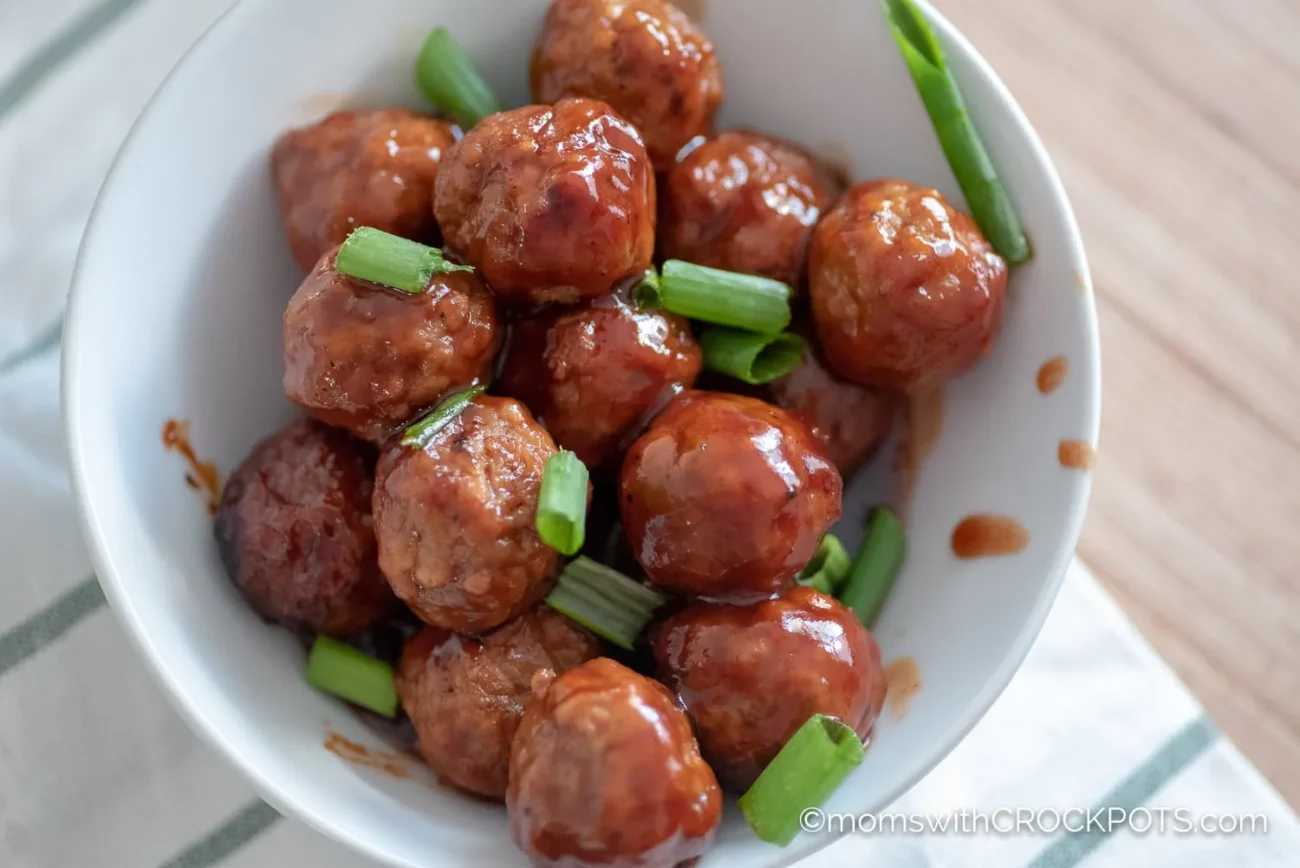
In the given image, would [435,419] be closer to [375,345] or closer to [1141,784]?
[375,345]

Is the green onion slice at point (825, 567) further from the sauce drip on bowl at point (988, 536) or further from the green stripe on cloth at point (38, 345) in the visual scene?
the green stripe on cloth at point (38, 345)

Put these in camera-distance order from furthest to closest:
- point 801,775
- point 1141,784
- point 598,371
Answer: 1. point 1141,784
2. point 598,371
3. point 801,775

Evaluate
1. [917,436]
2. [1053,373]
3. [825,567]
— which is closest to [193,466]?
[825,567]

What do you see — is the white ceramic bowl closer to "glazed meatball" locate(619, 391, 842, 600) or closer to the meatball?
the meatball

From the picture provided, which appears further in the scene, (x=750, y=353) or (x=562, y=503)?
(x=750, y=353)

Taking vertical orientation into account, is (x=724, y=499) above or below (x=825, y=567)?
above

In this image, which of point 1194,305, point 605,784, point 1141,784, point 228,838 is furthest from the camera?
point 1194,305

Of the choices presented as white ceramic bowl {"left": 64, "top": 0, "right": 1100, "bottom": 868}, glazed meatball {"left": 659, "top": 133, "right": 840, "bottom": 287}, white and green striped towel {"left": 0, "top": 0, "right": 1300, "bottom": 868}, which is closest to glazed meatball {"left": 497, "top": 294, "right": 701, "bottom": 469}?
glazed meatball {"left": 659, "top": 133, "right": 840, "bottom": 287}

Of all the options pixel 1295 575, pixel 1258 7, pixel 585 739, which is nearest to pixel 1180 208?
pixel 1258 7
